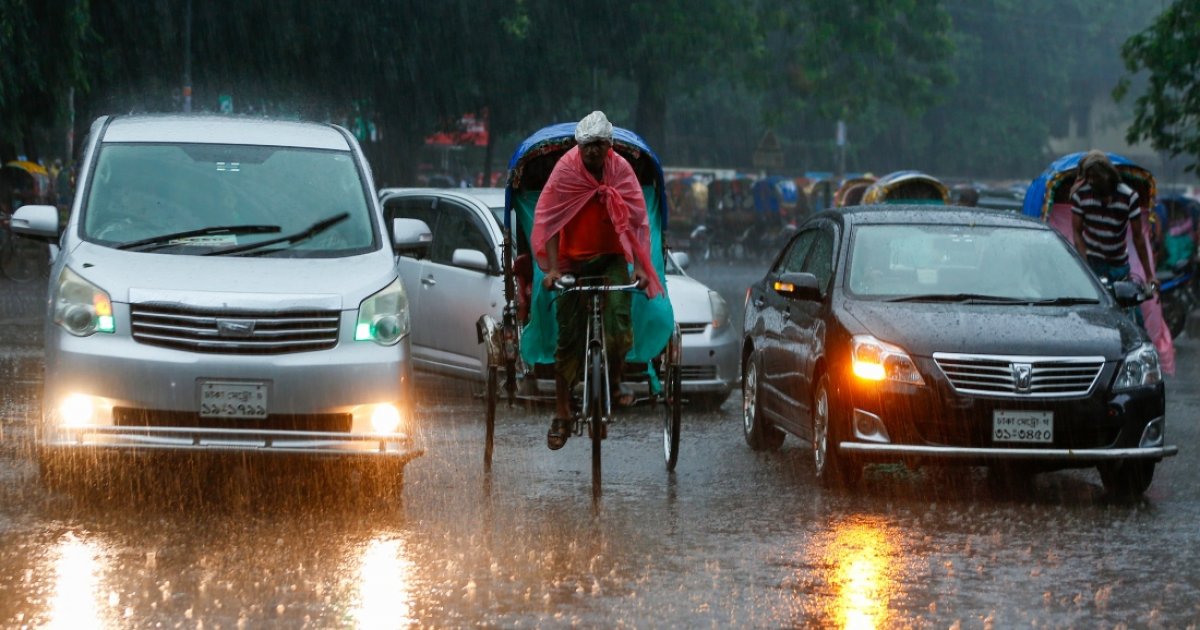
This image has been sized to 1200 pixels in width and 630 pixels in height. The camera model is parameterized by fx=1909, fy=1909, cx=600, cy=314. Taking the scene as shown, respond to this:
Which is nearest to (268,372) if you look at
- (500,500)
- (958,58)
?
(500,500)

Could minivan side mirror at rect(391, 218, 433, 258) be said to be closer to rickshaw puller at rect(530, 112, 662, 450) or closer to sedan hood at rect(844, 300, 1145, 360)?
rickshaw puller at rect(530, 112, 662, 450)

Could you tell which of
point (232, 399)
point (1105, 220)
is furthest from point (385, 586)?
point (1105, 220)

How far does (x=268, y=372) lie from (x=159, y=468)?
1.69 meters

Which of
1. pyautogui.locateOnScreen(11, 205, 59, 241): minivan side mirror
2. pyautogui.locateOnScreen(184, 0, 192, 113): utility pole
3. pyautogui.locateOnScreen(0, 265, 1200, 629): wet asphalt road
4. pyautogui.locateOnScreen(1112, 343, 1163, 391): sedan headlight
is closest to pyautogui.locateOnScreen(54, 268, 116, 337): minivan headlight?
pyautogui.locateOnScreen(0, 265, 1200, 629): wet asphalt road

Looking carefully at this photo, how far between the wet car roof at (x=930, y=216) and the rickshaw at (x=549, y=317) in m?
1.25

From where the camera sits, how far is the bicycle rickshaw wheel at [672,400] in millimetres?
9773

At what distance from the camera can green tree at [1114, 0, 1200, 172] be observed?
24.7 m

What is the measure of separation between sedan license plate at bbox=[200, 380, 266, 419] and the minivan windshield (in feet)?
3.34

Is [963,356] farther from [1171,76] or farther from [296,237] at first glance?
[1171,76]

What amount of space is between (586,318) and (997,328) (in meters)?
2.05

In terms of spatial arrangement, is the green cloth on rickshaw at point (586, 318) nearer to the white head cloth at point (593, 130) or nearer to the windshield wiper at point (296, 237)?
the white head cloth at point (593, 130)

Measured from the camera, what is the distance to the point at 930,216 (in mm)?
10922

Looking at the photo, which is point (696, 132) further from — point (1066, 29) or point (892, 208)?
point (892, 208)

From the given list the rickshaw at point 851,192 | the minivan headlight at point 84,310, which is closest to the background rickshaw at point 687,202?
the rickshaw at point 851,192
